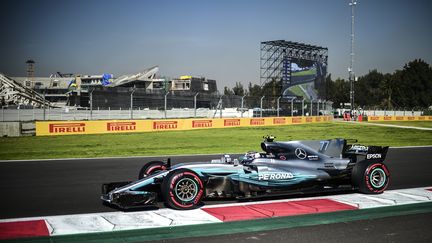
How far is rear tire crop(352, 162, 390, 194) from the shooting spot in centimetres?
940

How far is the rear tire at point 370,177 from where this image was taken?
9.40 m

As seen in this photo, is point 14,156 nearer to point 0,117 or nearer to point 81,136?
point 81,136

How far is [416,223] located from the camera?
23.6ft

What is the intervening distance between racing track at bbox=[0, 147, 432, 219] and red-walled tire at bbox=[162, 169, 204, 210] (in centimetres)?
122

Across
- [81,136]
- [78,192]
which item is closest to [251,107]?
[81,136]

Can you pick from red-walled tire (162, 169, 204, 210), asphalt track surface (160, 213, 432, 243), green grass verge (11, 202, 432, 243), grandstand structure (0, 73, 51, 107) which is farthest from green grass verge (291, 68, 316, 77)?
asphalt track surface (160, 213, 432, 243)

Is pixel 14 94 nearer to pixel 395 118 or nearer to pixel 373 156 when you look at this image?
pixel 395 118

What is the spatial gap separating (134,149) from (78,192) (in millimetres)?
10955

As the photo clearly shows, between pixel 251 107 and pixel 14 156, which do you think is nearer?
pixel 14 156

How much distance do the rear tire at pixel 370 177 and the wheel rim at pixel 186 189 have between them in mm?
3743

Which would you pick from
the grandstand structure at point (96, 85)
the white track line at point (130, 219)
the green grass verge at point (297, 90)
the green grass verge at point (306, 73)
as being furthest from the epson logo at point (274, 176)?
the green grass verge at point (306, 73)

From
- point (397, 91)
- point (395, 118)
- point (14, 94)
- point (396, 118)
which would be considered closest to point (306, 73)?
point (395, 118)

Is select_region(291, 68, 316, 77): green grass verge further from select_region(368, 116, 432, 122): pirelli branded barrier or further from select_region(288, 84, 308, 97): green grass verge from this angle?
select_region(368, 116, 432, 122): pirelli branded barrier

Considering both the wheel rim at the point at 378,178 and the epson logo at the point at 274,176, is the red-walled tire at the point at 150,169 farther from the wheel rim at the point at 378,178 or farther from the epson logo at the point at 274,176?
the wheel rim at the point at 378,178
